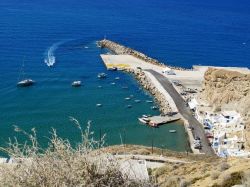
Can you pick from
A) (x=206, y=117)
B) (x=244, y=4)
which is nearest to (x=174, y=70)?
(x=206, y=117)

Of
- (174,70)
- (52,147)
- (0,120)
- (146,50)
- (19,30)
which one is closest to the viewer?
(52,147)

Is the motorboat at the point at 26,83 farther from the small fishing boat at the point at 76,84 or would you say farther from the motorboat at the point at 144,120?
the motorboat at the point at 144,120

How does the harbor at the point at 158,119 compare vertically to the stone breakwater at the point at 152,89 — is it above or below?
below

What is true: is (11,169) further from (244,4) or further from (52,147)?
(244,4)

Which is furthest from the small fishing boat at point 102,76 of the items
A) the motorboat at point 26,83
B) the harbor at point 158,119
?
the harbor at point 158,119

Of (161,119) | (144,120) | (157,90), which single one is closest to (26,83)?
(157,90)

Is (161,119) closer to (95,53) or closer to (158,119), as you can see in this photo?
(158,119)
